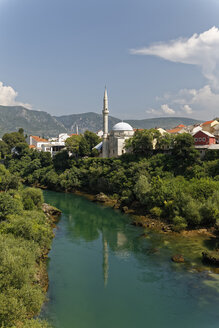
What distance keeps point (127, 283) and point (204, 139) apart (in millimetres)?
28709

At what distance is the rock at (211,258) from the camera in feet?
67.6

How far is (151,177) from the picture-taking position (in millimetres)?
40750

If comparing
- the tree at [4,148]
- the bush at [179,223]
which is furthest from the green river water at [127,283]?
the tree at [4,148]

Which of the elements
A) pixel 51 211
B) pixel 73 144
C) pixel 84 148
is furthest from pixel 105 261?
pixel 73 144

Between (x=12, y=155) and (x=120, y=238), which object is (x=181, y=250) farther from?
(x=12, y=155)

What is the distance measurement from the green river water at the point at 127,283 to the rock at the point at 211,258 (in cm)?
55

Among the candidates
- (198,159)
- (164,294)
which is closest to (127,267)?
(164,294)

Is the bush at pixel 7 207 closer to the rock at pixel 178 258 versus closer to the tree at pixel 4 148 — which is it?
the rock at pixel 178 258

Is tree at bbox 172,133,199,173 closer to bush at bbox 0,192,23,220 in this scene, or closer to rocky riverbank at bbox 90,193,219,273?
rocky riverbank at bbox 90,193,219,273

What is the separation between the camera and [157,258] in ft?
72.2

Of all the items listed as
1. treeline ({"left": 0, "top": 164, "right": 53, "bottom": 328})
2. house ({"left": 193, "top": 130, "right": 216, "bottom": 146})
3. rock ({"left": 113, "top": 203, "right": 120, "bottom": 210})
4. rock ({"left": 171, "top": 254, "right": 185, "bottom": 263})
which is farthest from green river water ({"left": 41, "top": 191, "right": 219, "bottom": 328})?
house ({"left": 193, "top": 130, "right": 216, "bottom": 146})

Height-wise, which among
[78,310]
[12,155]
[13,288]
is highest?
[12,155]

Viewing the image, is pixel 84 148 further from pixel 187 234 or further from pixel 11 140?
pixel 187 234

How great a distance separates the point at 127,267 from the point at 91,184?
2796 centimetres
